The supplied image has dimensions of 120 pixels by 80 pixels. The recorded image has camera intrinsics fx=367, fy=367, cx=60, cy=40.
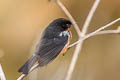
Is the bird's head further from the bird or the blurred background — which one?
the blurred background

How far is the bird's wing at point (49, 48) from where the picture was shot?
14.2ft

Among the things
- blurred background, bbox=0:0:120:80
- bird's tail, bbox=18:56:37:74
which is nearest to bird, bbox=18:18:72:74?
bird's tail, bbox=18:56:37:74

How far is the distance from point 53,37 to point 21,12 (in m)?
1.92

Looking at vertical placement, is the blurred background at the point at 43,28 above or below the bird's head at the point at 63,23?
below

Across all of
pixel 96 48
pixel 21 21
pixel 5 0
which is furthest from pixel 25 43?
pixel 96 48

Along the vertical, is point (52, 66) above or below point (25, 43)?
below

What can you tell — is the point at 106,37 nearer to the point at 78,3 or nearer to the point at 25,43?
the point at 78,3

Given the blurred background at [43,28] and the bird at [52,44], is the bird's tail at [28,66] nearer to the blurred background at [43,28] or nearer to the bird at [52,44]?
the bird at [52,44]

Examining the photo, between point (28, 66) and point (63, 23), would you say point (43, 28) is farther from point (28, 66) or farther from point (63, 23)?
point (28, 66)

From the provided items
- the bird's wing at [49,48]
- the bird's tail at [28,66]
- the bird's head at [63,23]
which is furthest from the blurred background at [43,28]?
the bird's tail at [28,66]

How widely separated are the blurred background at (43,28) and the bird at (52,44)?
1283 millimetres

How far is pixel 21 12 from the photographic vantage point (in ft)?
21.7

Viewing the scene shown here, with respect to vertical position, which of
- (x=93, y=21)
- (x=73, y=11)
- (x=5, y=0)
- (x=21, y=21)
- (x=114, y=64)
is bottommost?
(x=114, y=64)

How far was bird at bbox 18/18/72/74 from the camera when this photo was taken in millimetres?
4316
